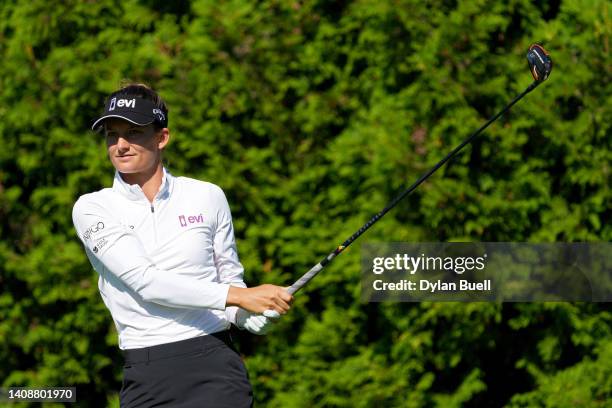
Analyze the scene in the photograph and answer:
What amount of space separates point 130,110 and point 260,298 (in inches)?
32.2

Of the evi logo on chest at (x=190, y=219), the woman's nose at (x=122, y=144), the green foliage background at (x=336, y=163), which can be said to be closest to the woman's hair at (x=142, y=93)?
the woman's nose at (x=122, y=144)

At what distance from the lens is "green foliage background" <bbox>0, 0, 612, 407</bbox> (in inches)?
233

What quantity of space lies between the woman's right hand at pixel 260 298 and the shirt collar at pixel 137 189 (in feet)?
1.42

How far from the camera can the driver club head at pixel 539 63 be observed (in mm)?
4180

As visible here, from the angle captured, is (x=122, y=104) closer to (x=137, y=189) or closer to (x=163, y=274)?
(x=137, y=189)

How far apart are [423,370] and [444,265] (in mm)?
693

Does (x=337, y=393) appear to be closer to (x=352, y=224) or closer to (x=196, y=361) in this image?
(x=352, y=224)

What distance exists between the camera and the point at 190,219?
11.2 ft

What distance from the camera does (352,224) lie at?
6004 mm
